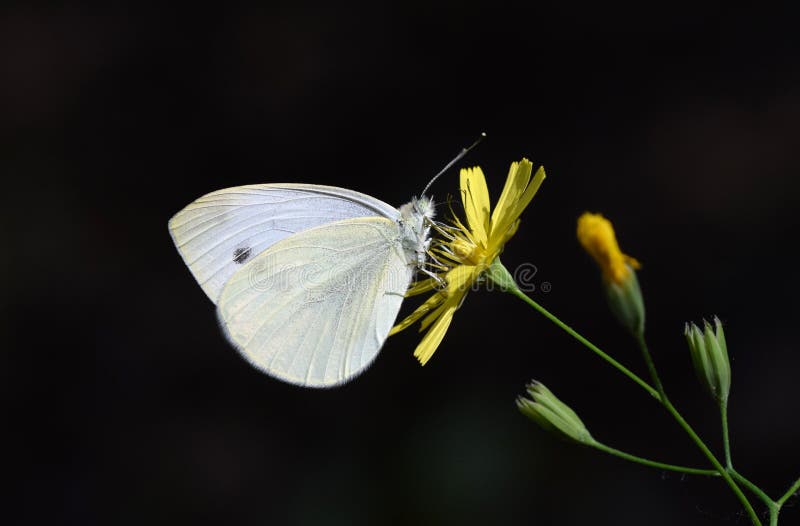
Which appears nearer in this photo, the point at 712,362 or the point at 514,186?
the point at 712,362

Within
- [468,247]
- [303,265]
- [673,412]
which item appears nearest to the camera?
[673,412]

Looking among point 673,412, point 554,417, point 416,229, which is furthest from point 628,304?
point 416,229

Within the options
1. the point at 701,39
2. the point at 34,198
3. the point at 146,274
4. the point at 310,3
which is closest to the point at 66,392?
the point at 146,274

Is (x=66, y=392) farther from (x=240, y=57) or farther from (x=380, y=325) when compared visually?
(x=380, y=325)

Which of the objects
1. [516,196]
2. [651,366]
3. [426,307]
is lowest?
[426,307]

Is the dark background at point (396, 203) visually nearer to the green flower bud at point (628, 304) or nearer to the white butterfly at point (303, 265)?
the white butterfly at point (303, 265)

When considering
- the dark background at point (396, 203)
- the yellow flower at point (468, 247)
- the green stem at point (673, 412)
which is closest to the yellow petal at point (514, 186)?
the yellow flower at point (468, 247)

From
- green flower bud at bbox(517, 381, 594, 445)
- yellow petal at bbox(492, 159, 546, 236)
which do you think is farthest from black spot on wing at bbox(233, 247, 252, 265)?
green flower bud at bbox(517, 381, 594, 445)

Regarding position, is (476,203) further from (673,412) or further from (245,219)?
(673,412)
